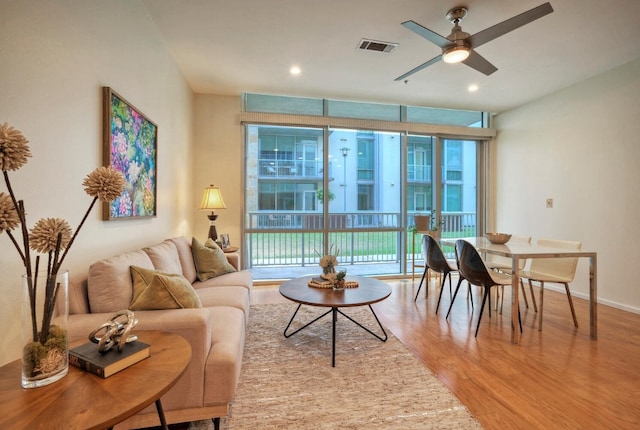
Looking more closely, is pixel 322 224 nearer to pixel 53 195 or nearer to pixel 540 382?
pixel 540 382

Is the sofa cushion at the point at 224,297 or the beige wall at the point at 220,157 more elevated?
the beige wall at the point at 220,157

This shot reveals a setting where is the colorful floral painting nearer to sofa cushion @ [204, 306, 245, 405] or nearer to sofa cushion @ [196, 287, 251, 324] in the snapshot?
sofa cushion @ [196, 287, 251, 324]

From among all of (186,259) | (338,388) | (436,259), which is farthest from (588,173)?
(186,259)

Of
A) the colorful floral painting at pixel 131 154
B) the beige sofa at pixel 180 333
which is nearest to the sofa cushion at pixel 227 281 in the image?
the colorful floral painting at pixel 131 154

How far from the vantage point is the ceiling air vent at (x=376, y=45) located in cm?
308

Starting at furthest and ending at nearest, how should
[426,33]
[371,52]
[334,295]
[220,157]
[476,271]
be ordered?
[220,157] → [371,52] → [476,271] → [334,295] → [426,33]

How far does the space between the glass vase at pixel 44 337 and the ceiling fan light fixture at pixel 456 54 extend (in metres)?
2.94

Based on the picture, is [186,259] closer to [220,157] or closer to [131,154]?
[131,154]

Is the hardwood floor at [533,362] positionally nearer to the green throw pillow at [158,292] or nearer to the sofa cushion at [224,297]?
the sofa cushion at [224,297]

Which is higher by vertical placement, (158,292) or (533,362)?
(158,292)

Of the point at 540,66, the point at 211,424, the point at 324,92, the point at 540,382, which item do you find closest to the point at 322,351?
the point at 211,424

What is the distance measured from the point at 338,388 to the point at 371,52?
320cm

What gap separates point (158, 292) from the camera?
1649 mm

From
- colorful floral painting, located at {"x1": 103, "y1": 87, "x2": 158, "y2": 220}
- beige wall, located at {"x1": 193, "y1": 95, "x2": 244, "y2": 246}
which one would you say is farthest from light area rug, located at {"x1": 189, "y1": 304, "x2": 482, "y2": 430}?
beige wall, located at {"x1": 193, "y1": 95, "x2": 244, "y2": 246}
